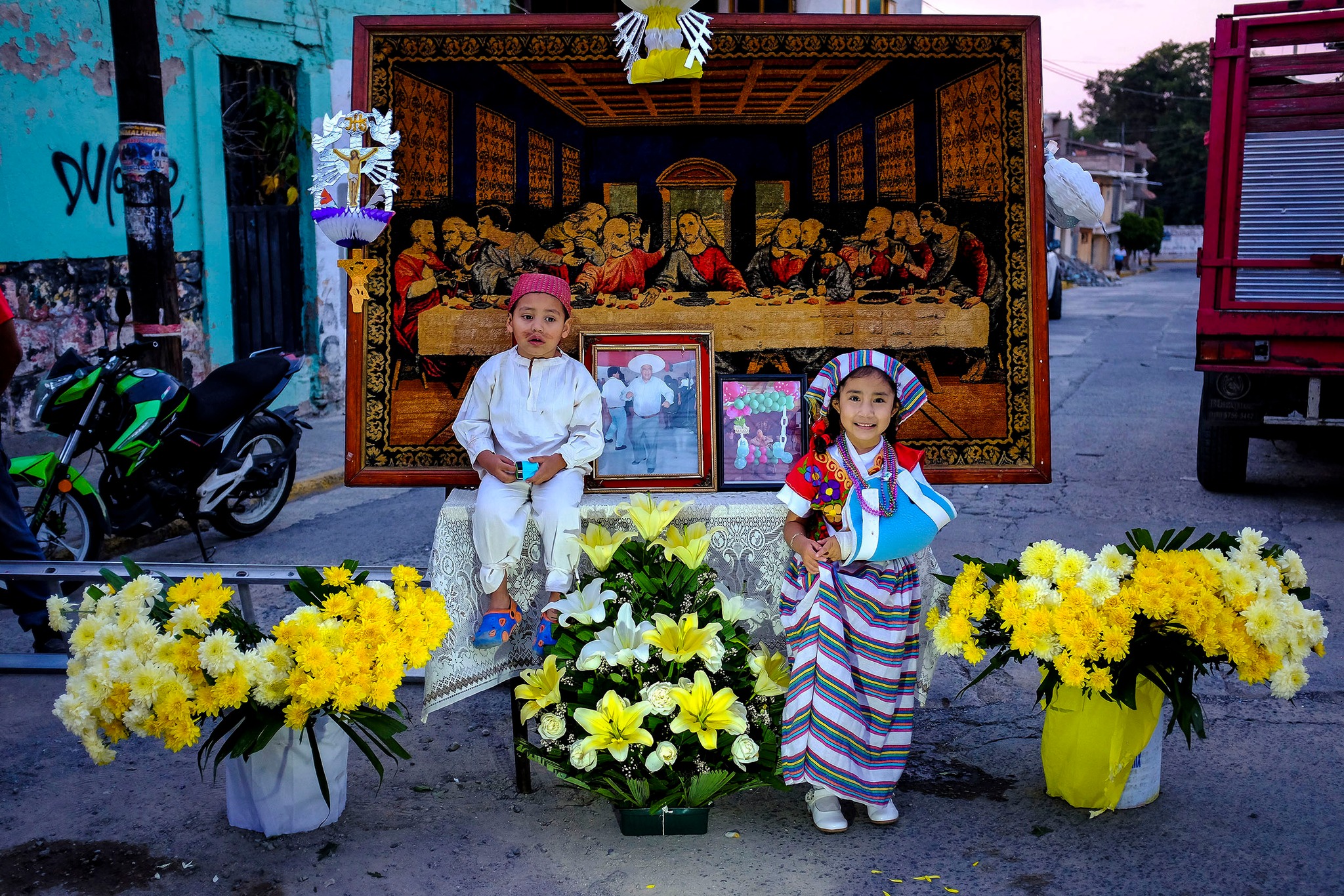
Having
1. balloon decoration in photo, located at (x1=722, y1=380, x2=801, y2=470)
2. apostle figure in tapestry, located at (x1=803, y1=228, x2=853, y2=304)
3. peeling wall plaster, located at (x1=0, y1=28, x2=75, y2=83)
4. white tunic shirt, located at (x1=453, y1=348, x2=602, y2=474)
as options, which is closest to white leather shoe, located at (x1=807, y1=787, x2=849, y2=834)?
balloon decoration in photo, located at (x1=722, y1=380, x2=801, y2=470)

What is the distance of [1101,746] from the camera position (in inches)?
141

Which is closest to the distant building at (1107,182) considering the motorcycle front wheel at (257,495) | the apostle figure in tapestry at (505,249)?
the motorcycle front wheel at (257,495)

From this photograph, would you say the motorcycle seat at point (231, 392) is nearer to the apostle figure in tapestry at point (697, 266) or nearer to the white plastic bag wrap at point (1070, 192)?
the apostle figure in tapestry at point (697, 266)

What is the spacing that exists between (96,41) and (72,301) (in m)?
2.01

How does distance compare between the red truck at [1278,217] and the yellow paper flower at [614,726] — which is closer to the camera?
the yellow paper flower at [614,726]

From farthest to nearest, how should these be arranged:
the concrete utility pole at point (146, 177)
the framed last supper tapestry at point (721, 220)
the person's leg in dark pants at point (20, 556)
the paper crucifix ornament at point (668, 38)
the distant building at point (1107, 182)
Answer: the distant building at point (1107, 182) < the concrete utility pole at point (146, 177) < the person's leg in dark pants at point (20, 556) < the framed last supper tapestry at point (721, 220) < the paper crucifix ornament at point (668, 38)

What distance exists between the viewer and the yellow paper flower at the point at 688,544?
3758 millimetres

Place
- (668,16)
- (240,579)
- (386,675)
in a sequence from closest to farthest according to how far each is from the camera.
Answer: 1. (386,675)
2. (668,16)
3. (240,579)

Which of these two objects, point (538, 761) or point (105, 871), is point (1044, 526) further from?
point (105, 871)

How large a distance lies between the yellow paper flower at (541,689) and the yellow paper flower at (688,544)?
516mm

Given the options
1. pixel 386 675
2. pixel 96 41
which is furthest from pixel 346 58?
pixel 386 675

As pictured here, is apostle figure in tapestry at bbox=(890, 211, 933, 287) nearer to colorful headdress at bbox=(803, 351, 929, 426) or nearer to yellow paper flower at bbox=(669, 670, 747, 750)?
→ colorful headdress at bbox=(803, 351, 929, 426)

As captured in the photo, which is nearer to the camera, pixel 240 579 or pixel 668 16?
pixel 668 16

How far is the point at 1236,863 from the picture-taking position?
11.0ft
